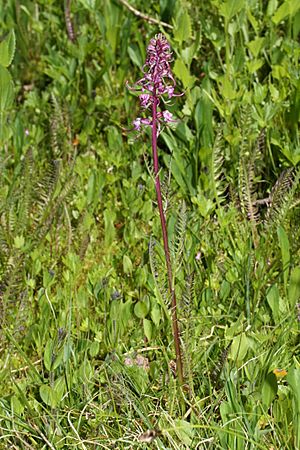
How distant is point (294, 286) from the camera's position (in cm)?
294

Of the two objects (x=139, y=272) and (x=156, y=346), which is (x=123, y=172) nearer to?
(x=139, y=272)

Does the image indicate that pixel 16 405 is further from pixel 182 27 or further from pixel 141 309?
pixel 182 27

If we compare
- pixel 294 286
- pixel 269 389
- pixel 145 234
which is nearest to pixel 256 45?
pixel 145 234

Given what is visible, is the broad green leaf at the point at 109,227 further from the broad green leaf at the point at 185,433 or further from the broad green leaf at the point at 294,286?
the broad green leaf at the point at 185,433

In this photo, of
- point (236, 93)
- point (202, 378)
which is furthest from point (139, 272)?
point (236, 93)

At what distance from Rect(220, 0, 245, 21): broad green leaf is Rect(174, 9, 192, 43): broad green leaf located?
165 millimetres

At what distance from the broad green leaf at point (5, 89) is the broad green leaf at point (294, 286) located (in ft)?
4.76

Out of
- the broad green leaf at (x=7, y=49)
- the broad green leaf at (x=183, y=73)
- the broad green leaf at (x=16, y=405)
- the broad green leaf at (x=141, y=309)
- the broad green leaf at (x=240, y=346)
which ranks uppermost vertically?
the broad green leaf at (x=7, y=49)

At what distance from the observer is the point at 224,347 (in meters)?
2.79

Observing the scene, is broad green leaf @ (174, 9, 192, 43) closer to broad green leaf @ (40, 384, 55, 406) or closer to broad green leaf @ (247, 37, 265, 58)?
broad green leaf @ (247, 37, 265, 58)

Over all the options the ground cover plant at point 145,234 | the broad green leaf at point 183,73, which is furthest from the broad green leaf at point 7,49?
the broad green leaf at point 183,73

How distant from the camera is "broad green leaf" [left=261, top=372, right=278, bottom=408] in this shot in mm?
2484

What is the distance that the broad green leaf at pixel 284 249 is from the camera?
10.0ft

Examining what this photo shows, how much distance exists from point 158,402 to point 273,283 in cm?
72
